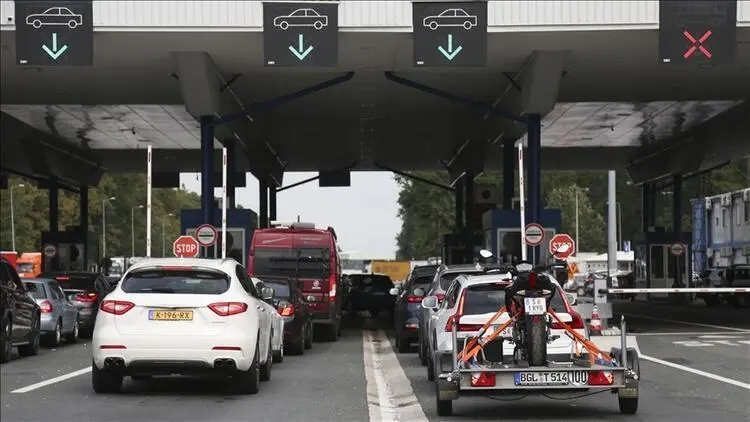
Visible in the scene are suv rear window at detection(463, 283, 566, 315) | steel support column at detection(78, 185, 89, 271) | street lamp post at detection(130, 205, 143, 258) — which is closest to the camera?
suv rear window at detection(463, 283, 566, 315)

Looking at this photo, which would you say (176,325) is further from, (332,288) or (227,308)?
(332,288)

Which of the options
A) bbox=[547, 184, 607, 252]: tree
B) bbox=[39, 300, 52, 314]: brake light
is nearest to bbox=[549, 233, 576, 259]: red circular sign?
bbox=[39, 300, 52, 314]: brake light

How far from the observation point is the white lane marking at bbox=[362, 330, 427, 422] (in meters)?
13.0

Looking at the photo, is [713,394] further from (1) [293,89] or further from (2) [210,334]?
(1) [293,89]

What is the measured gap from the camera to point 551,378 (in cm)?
1212

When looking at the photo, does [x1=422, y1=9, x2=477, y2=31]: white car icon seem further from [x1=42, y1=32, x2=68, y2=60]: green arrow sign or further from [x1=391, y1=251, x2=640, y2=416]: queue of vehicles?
[x1=391, y1=251, x2=640, y2=416]: queue of vehicles

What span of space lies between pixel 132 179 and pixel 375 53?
290 ft

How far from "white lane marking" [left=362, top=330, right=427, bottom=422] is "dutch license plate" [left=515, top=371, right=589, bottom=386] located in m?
1.11

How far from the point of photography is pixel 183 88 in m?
34.1

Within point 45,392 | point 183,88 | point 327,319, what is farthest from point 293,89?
point 45,392

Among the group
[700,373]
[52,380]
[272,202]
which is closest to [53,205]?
[272,202]

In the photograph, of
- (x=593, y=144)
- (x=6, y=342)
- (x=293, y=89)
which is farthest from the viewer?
(x=593, y=144)

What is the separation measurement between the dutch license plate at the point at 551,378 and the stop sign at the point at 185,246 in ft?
71.2

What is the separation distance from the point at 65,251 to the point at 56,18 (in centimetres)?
3281
